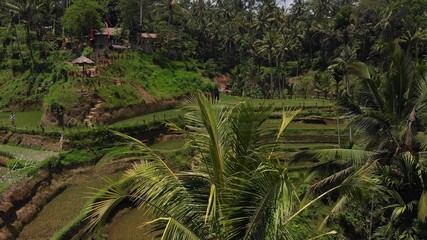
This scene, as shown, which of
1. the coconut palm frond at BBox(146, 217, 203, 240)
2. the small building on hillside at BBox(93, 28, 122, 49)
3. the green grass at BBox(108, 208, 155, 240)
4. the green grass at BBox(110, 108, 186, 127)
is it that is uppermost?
the small building on hillside at BBox(93, 28, 122, 49)

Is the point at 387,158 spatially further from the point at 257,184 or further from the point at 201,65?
the point at 201,65

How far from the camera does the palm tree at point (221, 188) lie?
19.0 ft

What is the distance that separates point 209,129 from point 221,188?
91 cm

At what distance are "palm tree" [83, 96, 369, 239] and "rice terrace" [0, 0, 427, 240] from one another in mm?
22

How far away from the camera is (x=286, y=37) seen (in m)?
64.8

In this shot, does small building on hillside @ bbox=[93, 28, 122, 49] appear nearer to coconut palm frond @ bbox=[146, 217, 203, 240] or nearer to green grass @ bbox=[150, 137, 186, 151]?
green grass @ bbox=[150, 137, 186, 151]

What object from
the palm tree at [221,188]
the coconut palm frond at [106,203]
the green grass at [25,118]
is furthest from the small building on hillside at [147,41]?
the coconut palm frond at [106,203]

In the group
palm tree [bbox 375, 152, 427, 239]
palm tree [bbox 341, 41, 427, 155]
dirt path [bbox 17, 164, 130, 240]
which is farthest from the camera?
dirt path [bbox 17, 164, 130, 240]

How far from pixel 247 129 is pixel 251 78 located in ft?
202

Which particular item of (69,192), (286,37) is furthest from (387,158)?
(286,37)

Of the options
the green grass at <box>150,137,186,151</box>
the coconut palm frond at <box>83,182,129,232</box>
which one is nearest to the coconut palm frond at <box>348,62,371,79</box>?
the coconut palm frond at <box>83,182,129,232</box>

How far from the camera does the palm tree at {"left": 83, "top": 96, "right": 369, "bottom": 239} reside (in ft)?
19.0

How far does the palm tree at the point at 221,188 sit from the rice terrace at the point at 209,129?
0.07ft

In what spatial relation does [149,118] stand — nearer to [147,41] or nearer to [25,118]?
[25,118]
